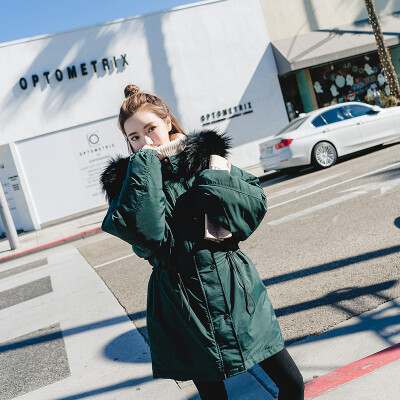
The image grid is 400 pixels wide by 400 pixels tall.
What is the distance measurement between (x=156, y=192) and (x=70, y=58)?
51.4 feet

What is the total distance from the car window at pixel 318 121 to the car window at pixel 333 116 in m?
0.09

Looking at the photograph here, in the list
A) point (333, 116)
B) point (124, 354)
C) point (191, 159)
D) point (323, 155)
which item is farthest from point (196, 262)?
point (333, 116)

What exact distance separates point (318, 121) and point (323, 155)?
831mm

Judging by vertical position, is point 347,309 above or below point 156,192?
below

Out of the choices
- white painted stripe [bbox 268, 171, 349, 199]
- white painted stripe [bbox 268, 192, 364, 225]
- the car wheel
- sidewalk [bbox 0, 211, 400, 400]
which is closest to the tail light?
Answer: the car wheel

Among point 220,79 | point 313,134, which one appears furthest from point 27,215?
point 313,134

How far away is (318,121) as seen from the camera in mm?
11836

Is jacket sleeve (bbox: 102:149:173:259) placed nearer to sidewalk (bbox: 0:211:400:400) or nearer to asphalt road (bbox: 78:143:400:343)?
sidewalk (bbox: 0:211:400:400)

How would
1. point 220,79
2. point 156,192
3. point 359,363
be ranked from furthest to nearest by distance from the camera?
point 220,79 → point 359,363 → point 156,192

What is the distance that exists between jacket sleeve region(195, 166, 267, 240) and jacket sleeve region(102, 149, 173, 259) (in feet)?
0.53

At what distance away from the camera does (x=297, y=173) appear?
12.9 m

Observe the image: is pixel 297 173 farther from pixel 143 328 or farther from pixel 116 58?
pixel 143 328

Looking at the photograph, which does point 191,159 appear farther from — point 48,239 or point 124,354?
point 48,239

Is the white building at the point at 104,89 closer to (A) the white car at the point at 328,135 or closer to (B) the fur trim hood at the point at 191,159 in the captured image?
(A) the white car at the point at 328,135
